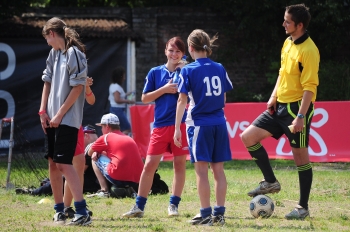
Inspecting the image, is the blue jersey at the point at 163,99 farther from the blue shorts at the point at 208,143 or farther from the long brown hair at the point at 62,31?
the long brown hair at the point at 62,31

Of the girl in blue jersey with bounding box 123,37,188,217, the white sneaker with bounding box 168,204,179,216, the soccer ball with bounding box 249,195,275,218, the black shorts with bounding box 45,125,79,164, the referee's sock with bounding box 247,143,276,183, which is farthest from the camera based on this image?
the referee's sock with bounding box 247,143,276,183

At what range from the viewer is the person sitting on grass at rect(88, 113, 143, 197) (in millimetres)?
9242

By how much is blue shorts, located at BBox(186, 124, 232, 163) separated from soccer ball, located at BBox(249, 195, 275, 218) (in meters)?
0.66

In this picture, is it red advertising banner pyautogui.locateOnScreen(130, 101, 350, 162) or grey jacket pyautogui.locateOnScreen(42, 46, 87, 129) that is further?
red advertising banner pyautogui.locateOnScreen(130, 101, 350, 162)

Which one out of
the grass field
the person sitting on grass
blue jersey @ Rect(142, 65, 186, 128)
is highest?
blue jersey @ Rect(142, 65, 186, 128)

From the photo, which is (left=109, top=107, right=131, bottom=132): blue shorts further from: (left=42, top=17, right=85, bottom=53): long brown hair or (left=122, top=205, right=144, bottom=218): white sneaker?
(left=42, top=17, right=85, bottom=53): long brown hair

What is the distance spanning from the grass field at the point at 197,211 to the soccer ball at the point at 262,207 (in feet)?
0.24

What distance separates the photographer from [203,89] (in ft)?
22.3

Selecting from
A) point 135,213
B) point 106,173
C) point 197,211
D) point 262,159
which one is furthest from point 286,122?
point 106,173

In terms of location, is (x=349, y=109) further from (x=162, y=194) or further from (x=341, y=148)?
(x=162, y=194)

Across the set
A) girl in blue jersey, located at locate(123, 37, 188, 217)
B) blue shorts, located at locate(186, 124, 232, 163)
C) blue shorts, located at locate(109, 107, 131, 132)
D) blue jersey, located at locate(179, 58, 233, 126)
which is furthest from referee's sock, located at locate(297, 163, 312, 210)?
blue shorts, located at locate(109, 107, 131, 132)

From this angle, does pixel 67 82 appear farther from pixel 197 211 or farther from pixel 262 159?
pixel 262 159

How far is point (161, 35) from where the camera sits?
20.0 m

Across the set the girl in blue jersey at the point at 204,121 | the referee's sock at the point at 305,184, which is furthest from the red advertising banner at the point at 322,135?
the girl in blue jersey at the point at 204,121
